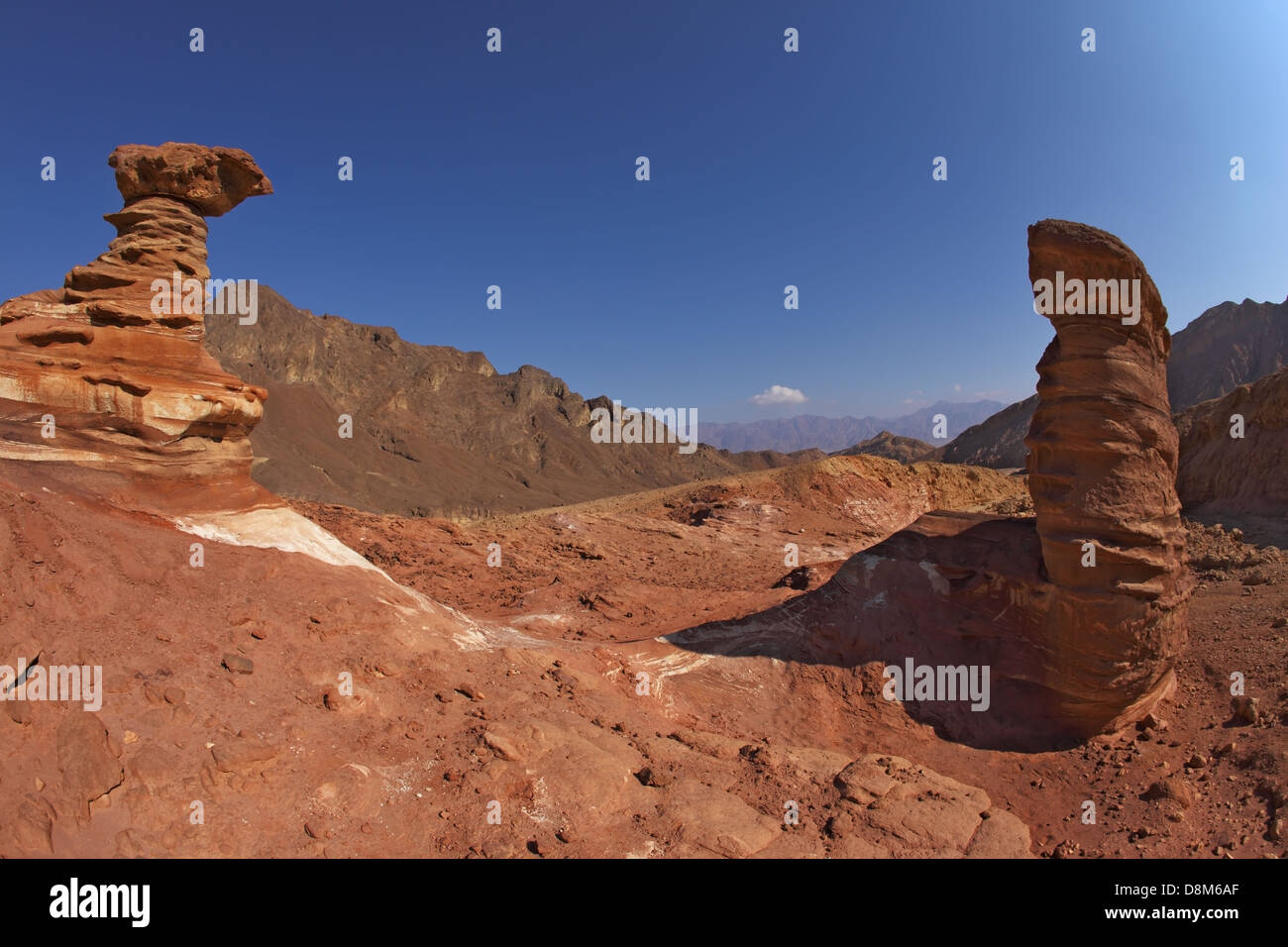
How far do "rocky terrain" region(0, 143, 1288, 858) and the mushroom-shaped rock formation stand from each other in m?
0.04

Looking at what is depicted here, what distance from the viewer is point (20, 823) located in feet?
10.6

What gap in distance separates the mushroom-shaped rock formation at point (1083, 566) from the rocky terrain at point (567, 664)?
0.13ft

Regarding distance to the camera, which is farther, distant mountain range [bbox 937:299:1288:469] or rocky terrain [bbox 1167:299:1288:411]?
distant mountain range [bbox 937:299:1288:469]

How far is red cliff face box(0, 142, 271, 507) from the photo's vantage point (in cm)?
630

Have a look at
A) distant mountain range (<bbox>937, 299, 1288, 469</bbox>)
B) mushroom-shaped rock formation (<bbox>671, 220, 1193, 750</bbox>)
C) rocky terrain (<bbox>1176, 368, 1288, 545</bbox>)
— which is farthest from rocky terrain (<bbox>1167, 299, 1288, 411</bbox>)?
mushroom-shaped rock formation (<bbox>671, 220, 1193, 750</bbox>)

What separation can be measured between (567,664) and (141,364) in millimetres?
5809

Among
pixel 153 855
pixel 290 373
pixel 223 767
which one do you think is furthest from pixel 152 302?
pixel 290 373

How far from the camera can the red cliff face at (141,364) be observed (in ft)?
20.7

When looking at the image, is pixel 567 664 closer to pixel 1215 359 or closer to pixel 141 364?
pixel 141 364

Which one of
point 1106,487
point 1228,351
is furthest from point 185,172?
point 1228,351
